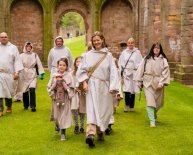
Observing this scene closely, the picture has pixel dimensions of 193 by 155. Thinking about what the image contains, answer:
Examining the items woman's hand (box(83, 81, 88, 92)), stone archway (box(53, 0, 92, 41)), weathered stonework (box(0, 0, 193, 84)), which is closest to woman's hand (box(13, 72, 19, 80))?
woman's hand (box(83, 81, 88, 92))

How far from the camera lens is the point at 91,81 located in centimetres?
746

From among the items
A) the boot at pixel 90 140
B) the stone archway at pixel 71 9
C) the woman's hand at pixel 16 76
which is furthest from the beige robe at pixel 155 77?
the stone archway at pixel 71 9

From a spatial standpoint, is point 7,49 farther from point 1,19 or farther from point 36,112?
point 1,19

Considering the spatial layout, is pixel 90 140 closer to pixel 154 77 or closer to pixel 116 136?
pixel 116 136

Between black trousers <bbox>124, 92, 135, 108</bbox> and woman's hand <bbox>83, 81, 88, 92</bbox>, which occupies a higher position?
woman's hand <bbox>83, 81, 88, 92</bbox>

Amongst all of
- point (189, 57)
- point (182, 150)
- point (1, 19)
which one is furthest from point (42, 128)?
point (1, 19)

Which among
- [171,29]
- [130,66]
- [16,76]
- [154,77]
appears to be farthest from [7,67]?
[171,29]

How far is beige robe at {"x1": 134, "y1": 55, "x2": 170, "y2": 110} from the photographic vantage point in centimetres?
918

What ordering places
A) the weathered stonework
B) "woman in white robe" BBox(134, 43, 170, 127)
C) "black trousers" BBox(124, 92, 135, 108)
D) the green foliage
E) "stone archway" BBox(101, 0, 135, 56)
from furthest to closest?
1. the green foliage
2. "stone archway" BBox(101, 0, 135, 56)
3. the weathered stonework
4. "black trousers" BBox(124, 92, 135, 108)
5. "woman in white robe" BBox(134, 43, 170, 127)

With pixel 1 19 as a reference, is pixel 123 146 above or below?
below

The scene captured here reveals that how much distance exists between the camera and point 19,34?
27.1 meters

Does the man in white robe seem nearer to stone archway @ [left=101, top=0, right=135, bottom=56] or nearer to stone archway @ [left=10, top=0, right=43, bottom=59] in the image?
stone archway @ [left=10, top=0, right=43, bottom=59]

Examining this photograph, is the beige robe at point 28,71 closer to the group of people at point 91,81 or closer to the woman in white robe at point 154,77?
the group of people at point 91,81

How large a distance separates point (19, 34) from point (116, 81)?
2053cm
